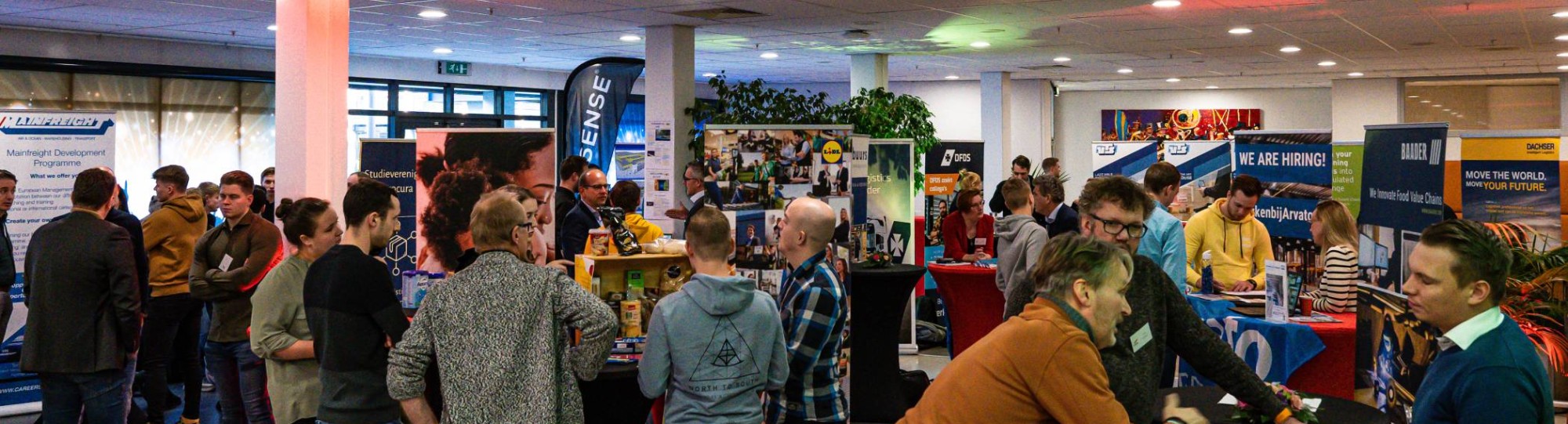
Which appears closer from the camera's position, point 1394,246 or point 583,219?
point 1394,246

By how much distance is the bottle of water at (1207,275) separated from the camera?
6250mm

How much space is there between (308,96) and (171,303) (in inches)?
53.7

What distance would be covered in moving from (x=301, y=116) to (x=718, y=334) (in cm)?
325

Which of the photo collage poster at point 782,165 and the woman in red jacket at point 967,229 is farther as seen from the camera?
the woman in red jacket at point 967,229

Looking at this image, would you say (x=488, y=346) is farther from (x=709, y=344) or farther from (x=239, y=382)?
(x=239, y=382)

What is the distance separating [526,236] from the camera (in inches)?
121

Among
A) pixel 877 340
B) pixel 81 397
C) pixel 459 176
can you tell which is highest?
pixel 459 176

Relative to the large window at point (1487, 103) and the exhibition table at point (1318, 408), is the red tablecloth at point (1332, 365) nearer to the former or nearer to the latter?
the exhibition table at point (1318, 408)

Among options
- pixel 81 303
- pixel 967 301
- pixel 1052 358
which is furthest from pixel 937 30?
pixel 1052 358

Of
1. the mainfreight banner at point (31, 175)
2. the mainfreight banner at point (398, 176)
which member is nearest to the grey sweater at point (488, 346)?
the mainfreight banner at point (398, 176)

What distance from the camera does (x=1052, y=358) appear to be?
7.11 ft

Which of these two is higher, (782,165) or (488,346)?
(782,165)

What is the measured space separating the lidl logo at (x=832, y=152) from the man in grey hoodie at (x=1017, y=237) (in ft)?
3.55

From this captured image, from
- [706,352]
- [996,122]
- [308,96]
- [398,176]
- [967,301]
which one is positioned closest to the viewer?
[706,352]
